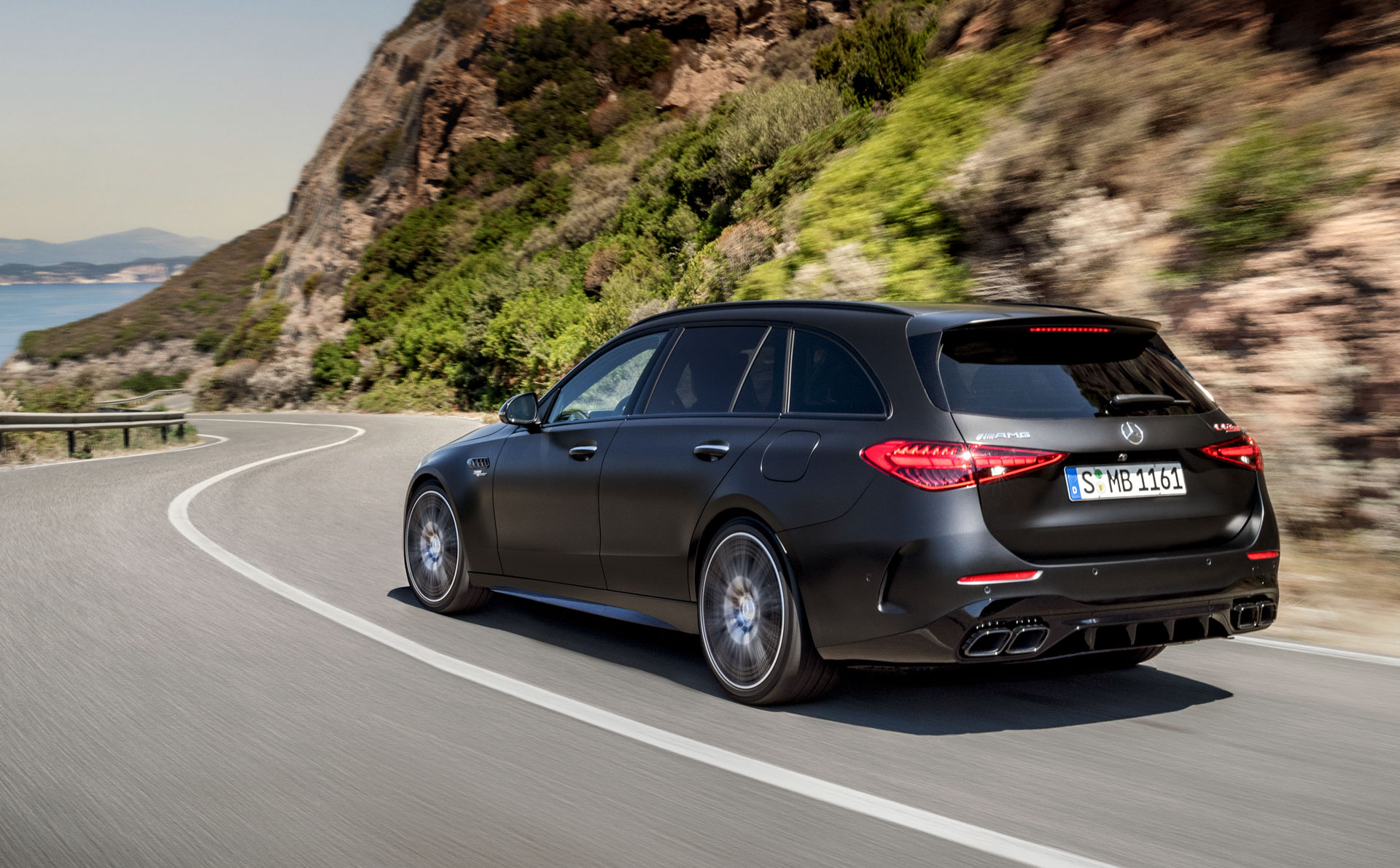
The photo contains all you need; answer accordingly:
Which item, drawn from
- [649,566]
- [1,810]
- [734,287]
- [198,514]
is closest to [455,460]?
[649,566]

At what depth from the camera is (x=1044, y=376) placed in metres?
4.79

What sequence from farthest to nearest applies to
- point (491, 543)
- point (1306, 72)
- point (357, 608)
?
1. point (1306, 72)
2. point (357, 608)
3. point (491, 543)

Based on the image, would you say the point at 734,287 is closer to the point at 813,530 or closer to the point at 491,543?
the point at 491,543

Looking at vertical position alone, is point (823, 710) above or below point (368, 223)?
below

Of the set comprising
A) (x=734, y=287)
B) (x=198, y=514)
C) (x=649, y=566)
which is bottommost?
(x=198, y=514)

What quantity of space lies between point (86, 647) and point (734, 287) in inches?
524

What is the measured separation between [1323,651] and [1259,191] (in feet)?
16.8

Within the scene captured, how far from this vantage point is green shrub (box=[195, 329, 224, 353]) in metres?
96.9

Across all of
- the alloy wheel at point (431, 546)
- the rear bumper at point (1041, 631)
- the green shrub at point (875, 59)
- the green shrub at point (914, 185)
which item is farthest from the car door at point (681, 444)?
the green shrub at point (875, 59)

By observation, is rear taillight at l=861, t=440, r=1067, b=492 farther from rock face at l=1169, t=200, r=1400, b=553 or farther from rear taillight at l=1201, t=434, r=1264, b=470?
rock face at l=1169, t=200, r=1400, b=553

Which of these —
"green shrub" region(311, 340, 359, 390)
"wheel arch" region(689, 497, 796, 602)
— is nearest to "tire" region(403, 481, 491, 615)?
"wheel arch" region(689, 497, 796, 602)

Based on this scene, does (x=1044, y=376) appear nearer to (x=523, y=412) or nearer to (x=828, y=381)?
(x=828, y=381)

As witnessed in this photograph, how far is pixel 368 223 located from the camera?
66.0 metres

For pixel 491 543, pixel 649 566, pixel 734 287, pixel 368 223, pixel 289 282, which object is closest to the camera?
pixel 649 566
